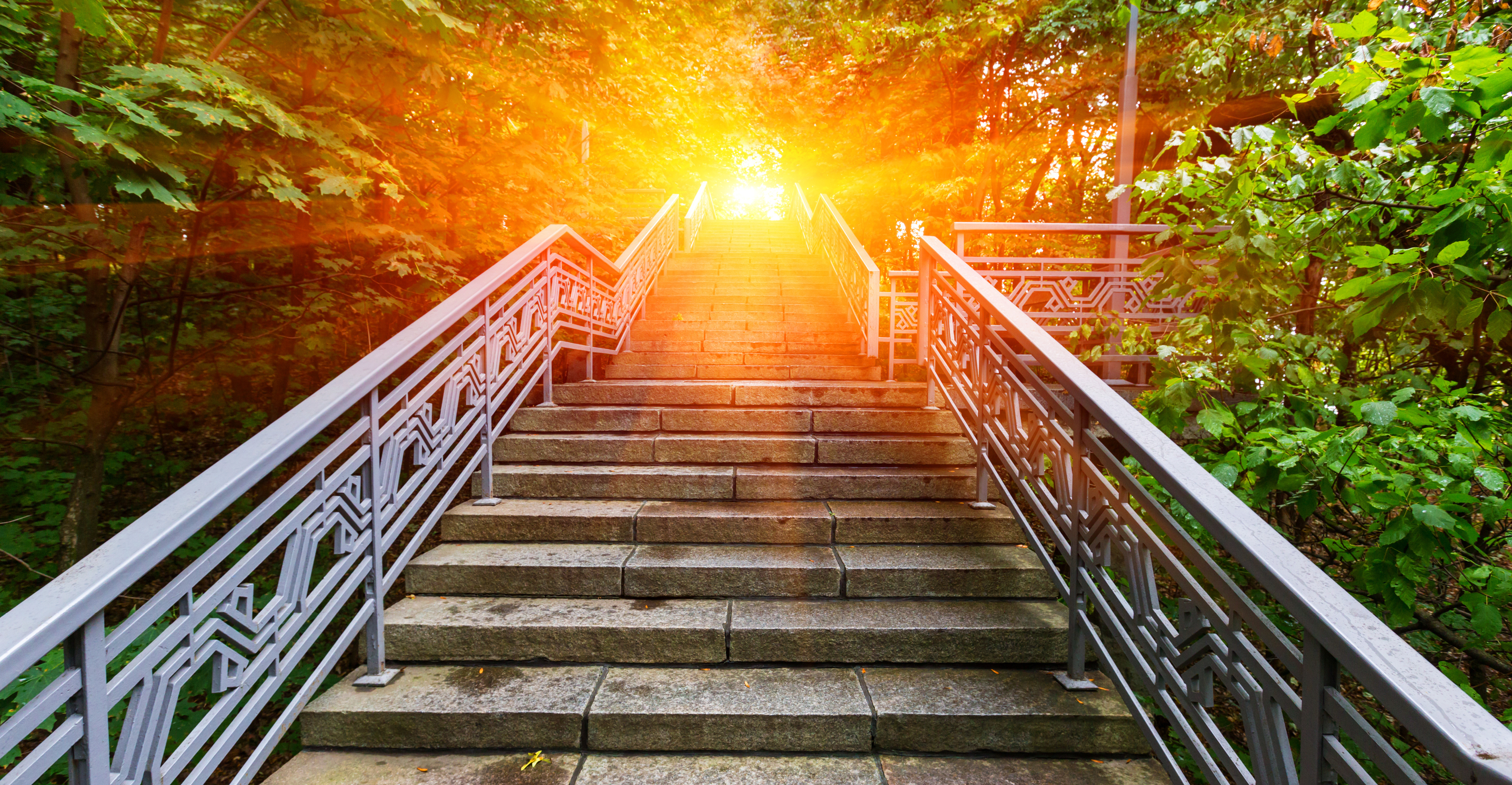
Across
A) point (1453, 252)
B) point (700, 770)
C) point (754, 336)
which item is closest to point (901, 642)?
point (700, 770)

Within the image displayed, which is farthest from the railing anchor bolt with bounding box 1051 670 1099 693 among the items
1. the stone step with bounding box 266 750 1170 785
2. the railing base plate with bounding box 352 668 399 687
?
the railing base plate with bounding box 352 668 399 687

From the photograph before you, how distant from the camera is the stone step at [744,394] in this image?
4.44 meters

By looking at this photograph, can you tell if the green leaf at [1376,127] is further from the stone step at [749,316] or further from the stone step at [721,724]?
the stone step at [749,316]

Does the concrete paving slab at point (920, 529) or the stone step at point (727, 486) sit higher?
the stone step at point (727, 486)

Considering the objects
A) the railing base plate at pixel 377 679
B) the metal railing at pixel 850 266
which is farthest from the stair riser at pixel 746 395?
the railing base plate at pixel 377 679

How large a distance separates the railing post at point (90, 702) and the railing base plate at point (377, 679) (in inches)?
37.5

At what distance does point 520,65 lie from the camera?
172 inches

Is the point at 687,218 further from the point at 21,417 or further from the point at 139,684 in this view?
the point at 139,684

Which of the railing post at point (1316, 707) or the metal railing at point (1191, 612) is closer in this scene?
the metal railing at point (1191, 612)

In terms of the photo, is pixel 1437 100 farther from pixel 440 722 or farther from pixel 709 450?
pixel 440 722

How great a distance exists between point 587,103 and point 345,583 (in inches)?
157

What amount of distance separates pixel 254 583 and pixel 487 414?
46.8 inches

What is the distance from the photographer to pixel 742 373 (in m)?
5.19

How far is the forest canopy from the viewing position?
7.33 ft
